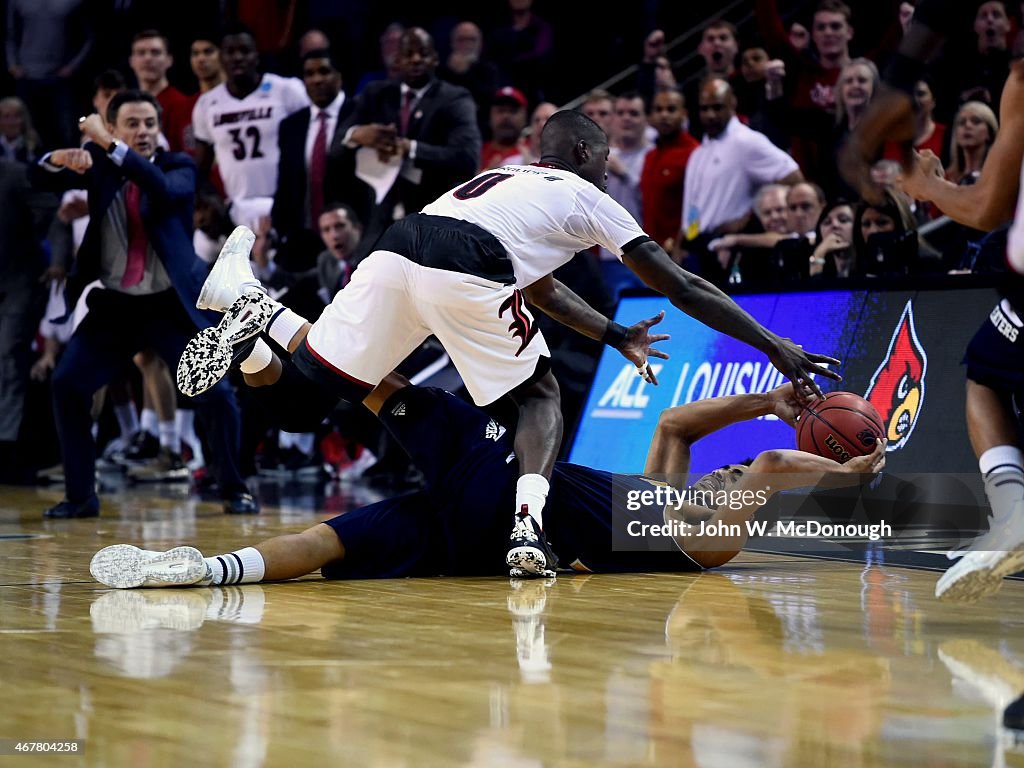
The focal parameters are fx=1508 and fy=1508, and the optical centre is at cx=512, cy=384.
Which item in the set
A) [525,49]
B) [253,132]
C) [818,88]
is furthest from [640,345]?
[525,49]

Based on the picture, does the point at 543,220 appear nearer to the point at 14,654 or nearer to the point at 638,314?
the point at 14,654

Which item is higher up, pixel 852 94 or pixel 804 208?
pixel 852 94

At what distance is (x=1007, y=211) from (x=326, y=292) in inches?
298

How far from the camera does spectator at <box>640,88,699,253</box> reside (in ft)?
36.5

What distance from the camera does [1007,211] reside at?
4355 millimetres

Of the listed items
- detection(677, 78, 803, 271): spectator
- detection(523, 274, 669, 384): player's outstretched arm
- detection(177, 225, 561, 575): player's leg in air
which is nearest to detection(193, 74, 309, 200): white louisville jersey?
detection(677, 78, 803, 271): spectator

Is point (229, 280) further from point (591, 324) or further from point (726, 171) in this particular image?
point (726, 171)

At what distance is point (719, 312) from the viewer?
6012 millimetres

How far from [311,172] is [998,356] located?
8390 mm

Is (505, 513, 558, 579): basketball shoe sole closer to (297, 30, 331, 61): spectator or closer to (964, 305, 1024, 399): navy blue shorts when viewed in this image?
(964, 305, 1024, 399): navy blue shorts

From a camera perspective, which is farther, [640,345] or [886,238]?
[886,238]

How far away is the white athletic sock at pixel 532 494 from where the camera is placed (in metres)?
5.72

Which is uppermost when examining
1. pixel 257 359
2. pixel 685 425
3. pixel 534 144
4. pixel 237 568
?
Result: pixel 534 144

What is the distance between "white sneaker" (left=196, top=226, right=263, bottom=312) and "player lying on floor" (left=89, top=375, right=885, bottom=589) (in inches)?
39.3
